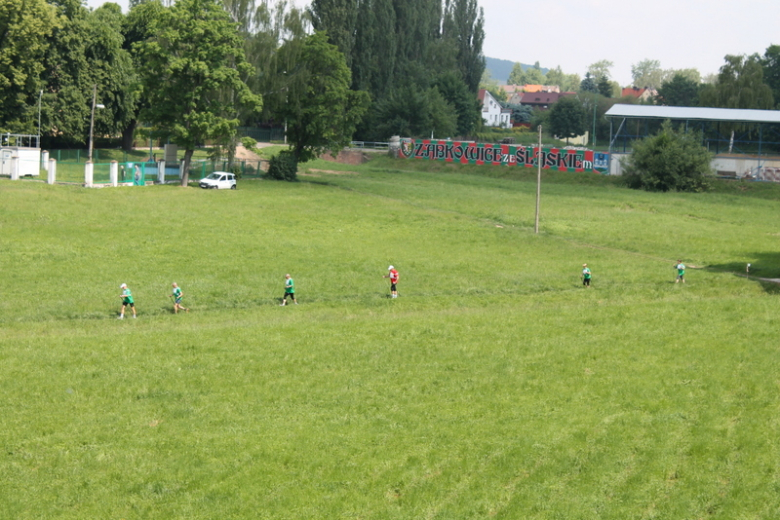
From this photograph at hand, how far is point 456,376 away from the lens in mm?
26594

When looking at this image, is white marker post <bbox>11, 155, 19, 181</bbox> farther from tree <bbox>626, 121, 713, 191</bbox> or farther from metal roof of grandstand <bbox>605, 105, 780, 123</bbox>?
metal roof of grandstand <bbox>605, 105, 780, 123</bbox>

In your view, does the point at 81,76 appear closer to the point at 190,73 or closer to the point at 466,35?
the point at 190,73

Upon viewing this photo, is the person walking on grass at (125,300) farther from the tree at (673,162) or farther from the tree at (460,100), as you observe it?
the tree at (460,100)

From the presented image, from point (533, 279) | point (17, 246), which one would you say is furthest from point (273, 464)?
point (17, 246)

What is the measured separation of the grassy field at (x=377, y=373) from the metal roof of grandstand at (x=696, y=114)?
39.2 m

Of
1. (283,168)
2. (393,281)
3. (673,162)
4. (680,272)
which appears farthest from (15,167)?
(673,162)

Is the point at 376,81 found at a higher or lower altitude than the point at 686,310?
higher

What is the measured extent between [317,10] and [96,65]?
37537 millimetres

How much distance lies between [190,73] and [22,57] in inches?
882

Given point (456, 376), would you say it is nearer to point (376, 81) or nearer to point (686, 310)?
point (686, 310)

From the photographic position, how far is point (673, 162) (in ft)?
277

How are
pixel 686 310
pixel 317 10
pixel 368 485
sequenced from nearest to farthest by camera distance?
pixel 368 485
pixel 686 310
pixel 317 10

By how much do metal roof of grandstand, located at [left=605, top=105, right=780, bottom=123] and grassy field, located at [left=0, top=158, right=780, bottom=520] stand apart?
129 ft

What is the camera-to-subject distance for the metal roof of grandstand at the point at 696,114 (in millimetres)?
91500
